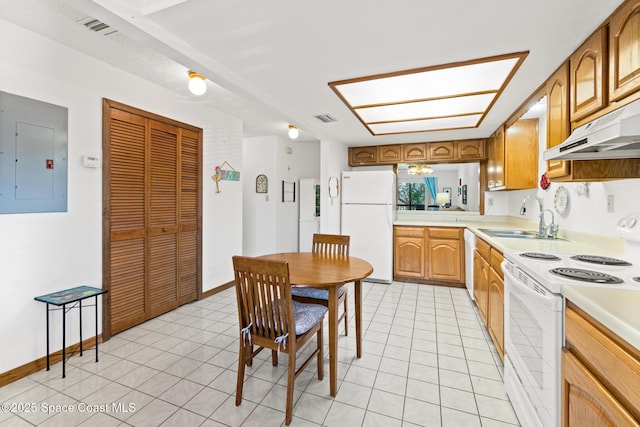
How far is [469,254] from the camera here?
361 centimetres

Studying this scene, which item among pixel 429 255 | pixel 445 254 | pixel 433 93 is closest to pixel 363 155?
pixel 429 255

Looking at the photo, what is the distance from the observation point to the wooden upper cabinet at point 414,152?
4.53m

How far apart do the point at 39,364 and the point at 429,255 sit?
4.19 metres

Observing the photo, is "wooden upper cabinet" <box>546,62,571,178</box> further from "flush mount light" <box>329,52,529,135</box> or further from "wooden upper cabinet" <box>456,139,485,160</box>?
"wooden upper cabinet" <box>456,139,485,160</box>

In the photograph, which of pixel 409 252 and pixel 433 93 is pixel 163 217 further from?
pixel 409 252

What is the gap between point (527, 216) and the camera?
3381 millimetres

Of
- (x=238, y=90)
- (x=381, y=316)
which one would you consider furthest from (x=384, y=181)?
(x=238, y=90)

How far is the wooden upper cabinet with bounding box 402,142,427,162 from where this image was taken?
14.9 ft

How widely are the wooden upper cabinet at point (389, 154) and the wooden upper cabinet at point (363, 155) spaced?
82 mm

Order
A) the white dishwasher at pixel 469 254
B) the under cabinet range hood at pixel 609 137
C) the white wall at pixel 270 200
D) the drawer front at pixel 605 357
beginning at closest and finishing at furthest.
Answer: the drawer front at pixel 605 357 < the under cabinet range hood at pixel 609 137 < the white dishwasher at pixel 469 254 < the white wall at pixel 270 200

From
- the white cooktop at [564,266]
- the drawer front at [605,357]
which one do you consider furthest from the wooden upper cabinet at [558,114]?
the drawer front at [605,357]

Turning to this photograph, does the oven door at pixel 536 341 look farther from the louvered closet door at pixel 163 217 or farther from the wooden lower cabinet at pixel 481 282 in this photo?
the louvered closet door at pixel 163 217

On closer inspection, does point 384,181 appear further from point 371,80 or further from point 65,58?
point 65,58

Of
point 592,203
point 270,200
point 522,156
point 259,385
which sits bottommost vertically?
point 259,385
